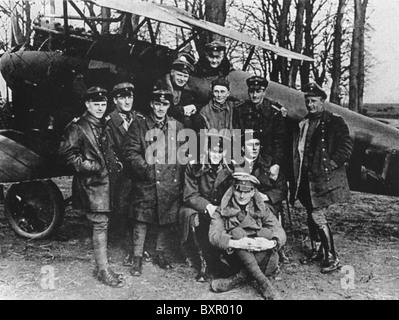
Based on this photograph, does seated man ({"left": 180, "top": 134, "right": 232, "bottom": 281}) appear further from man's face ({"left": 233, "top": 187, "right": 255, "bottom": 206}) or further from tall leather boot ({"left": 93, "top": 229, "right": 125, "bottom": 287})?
tall leather boot ({"left": 93, "top": 229, "right": 125, "bottom": 287})

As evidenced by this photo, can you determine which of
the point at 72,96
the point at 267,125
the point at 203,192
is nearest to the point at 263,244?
the point at 203,192

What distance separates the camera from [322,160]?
5.60 m

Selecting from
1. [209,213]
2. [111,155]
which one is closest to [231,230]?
[209,213]

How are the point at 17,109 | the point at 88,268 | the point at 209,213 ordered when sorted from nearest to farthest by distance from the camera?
the point at 209,213 < the point at 88,268 < the point at 17,109

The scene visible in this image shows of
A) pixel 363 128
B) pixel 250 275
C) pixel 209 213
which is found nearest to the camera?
pixel 250 275

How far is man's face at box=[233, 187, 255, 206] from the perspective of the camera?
5035 mm

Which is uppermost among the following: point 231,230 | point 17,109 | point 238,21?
point 238,21

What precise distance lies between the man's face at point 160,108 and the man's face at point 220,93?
0.58 m

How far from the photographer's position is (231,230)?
16.6 ft

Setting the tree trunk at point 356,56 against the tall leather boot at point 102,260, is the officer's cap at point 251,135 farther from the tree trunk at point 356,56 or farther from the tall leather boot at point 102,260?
the tree trunk at point 356,56

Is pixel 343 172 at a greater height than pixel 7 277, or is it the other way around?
pixel 343 172

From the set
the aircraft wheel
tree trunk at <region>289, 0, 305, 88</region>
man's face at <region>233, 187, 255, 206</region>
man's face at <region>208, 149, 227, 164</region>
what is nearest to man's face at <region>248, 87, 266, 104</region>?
man's face at <region>208, 149, 227, 164</region>

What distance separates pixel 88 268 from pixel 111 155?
1422 millimetres
